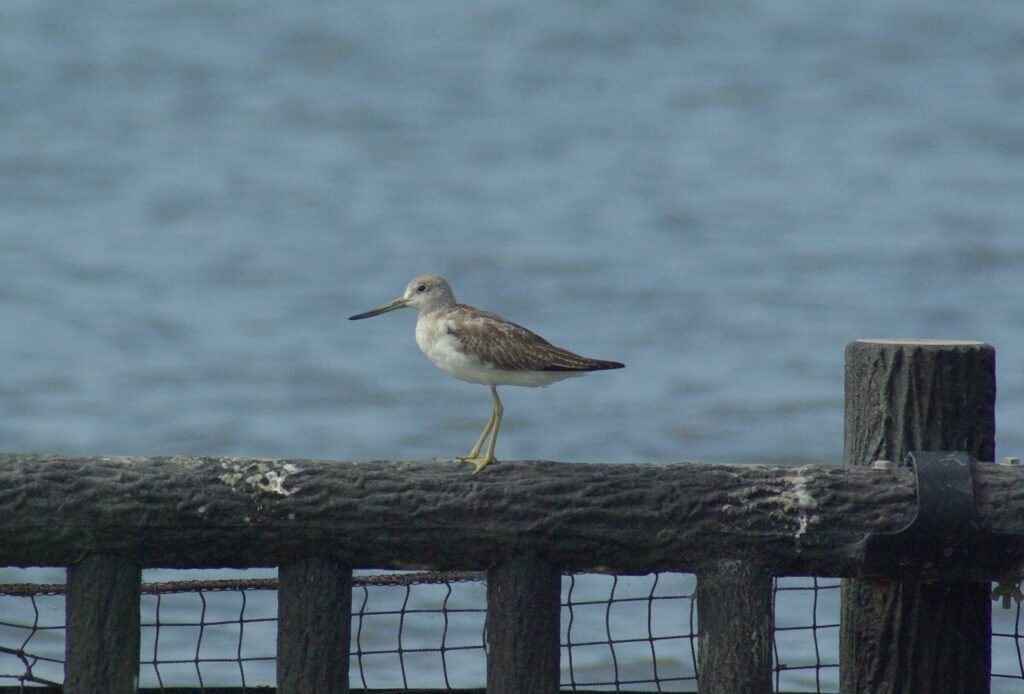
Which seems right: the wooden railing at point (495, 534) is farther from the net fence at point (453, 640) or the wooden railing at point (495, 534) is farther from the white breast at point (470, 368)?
the net fence at point (453, 640)

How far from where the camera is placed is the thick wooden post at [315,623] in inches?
169

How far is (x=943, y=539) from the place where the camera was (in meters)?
4.23

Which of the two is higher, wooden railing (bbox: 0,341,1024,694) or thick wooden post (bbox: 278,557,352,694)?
wooden railing (bbox: 0,341,1024,694)

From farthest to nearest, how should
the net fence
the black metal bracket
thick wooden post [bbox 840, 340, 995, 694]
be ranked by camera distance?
the net fence → thick wooden post [bbox 840, 340, 995, 694] → the black metal bracket

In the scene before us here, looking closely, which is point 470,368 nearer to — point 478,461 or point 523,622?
point 478,461

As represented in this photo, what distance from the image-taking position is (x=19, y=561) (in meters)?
4.30

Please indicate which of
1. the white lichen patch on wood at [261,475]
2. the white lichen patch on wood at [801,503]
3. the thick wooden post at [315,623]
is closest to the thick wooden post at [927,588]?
the white lichen patch on wood at [801,503]

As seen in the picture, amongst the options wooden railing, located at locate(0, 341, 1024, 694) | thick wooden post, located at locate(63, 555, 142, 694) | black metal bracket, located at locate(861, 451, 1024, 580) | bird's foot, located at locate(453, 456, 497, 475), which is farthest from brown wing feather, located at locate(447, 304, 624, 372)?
thick wooden post, located at locate(63, 555, 142, 694)

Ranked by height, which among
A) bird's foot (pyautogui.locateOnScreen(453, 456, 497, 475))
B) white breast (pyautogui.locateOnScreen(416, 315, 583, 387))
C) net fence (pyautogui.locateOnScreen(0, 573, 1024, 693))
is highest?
white breast (pyautogui.locateOnScreen(416, 315, 583, 387))

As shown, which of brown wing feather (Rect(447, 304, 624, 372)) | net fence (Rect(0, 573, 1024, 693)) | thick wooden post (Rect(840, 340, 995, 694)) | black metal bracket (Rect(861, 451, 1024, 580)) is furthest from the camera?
net fence (Rect(0, 573, 1024, 693))

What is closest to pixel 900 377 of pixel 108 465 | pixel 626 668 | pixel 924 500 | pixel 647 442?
pixel 924 500

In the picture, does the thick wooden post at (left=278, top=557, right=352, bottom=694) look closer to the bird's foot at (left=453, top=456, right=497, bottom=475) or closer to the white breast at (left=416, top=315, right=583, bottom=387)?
the bird's foot at (left=453, top=456, right=497, bottom=475)

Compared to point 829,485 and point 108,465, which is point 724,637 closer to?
point 829,485

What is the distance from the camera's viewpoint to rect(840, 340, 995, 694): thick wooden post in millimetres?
4551
